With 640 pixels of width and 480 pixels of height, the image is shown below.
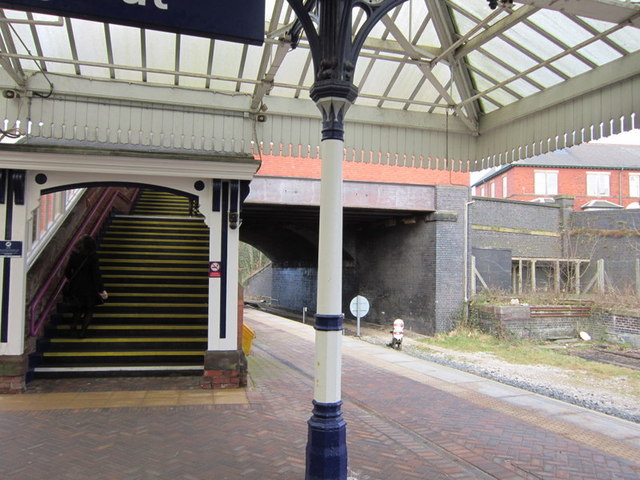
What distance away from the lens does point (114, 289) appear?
9.37m

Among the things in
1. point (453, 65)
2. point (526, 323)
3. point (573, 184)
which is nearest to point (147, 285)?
point (453, 65)

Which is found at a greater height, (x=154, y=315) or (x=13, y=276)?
(x=13, y=276)

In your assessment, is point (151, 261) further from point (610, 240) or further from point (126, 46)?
point (610, 240)

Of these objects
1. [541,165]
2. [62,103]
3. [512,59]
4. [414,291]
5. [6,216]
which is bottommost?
[414,291]

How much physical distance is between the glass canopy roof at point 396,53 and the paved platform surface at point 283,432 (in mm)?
3886

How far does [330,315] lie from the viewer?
13.0 ft

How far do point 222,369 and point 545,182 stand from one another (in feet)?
134

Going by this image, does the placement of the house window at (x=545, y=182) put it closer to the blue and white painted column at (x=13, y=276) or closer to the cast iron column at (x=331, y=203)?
the blue and white painted column at (x=13, y=276)

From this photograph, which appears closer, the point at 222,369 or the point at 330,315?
the point at 330,315

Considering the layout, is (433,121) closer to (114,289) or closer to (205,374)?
(205,374)

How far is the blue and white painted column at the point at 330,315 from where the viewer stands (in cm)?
385

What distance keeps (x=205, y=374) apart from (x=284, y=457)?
2759 millimetres

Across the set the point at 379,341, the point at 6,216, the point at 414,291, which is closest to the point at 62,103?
the point at 6,216

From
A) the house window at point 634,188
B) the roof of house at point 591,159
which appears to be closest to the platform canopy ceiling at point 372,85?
the roof of house at point 591,159
